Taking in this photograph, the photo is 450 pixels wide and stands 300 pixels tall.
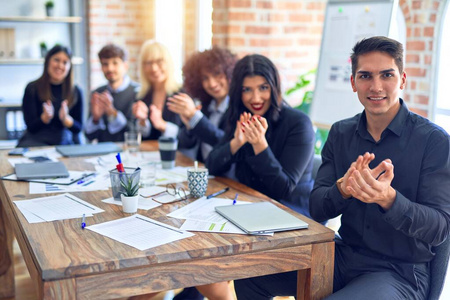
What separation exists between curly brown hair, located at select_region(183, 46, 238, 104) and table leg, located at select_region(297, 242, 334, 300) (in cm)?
155

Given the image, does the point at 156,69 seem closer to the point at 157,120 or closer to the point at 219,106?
the point at 157,120

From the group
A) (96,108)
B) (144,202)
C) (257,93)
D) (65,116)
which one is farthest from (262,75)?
(65,116)

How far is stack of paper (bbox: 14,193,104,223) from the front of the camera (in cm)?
173

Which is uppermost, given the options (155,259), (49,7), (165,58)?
(49,7)

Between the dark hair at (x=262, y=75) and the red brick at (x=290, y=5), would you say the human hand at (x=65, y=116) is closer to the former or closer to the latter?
the red brick at (x=290, y=5)

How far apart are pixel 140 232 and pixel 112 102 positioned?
2.29 metres

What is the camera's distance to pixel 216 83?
9.72ft

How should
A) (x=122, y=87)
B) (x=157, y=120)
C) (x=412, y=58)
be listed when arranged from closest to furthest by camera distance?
(x=412, y=58)
(x=157, y=120)
(x=122, y=87)

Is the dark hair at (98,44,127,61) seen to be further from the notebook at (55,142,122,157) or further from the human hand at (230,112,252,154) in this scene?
the human hand at (230,112,252,154)

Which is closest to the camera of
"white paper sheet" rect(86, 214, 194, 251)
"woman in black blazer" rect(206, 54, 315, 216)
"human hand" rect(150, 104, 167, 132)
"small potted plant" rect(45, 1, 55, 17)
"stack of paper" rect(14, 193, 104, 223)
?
"white paper sheet" rect(86, 214, 194, 251)

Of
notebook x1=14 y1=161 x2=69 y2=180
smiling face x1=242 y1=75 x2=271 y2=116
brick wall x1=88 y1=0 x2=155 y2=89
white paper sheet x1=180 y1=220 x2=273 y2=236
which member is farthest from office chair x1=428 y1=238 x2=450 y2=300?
brick wall x1=88 y1=0 x2=155 y2=89

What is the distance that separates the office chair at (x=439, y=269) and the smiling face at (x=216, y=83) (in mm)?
1598

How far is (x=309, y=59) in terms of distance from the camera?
4.06m

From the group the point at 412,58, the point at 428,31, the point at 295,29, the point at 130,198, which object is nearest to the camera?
the point at 130,198
